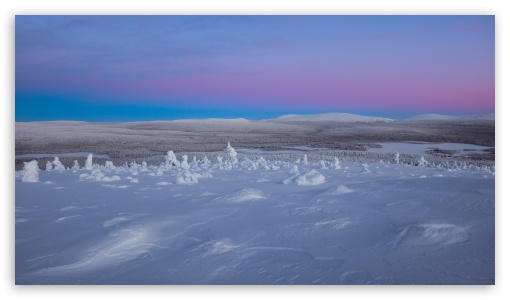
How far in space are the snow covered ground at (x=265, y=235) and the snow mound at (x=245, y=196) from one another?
2cm

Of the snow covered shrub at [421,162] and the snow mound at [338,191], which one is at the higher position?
the snow covered shrub at [421,162]

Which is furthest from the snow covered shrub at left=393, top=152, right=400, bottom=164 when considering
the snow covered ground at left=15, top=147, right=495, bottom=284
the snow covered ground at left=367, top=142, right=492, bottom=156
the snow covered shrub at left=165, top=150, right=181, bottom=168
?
the snow covered shrub at left=165, top=150, right=181, bottom=168

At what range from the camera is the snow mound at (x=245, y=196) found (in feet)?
17.7

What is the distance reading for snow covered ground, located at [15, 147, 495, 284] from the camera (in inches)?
150

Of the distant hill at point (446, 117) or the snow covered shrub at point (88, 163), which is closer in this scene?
the distant hill at point (446, 117)

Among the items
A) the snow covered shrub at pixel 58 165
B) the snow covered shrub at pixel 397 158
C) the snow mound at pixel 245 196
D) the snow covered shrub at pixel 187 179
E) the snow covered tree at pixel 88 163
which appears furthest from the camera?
the snow covered shrub at pixel 397 158

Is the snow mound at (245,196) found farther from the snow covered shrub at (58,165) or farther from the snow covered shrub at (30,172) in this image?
the snow covered shrub at (58,165)

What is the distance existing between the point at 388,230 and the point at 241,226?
5.75 feet

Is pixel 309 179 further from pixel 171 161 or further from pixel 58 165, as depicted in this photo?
pixel 58 165

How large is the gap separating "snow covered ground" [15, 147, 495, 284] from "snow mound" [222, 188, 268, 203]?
0.02m

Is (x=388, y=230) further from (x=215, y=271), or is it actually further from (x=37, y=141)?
(x=37, y=141)

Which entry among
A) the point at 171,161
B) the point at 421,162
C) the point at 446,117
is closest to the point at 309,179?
the point at 446,117

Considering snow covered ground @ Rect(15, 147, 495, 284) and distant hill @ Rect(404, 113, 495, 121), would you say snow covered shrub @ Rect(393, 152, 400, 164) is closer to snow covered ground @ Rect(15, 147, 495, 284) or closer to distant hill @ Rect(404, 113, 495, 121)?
distant hill @ Rect(404, 113, 495, 121)

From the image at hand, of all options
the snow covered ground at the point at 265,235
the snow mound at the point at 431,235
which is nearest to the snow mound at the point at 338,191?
the snow covered ground at the point at 265,235
